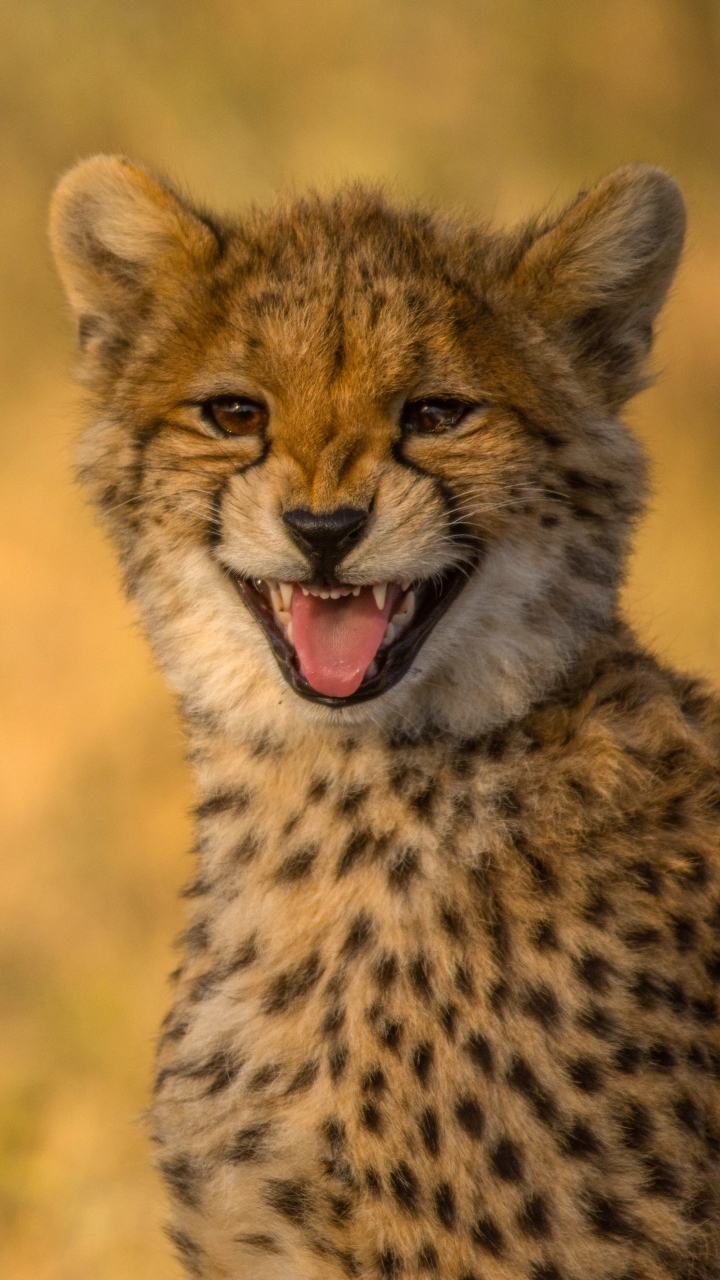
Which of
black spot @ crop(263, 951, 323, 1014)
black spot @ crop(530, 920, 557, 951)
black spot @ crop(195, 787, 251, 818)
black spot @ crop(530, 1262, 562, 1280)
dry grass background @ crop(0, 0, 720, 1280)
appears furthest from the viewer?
dry grass background @ crop(0, 0, 720, 1280)

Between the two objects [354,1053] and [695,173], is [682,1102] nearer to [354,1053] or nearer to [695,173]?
[354,1053]

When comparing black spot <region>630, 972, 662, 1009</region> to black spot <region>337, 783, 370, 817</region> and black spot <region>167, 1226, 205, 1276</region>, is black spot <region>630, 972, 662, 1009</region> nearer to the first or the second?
black spot <region>337, 783, 370, 817</region>

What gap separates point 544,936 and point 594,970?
0.07 meters

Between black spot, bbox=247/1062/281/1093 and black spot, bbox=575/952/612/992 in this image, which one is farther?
black spot, bbox=247/1062/281/1093

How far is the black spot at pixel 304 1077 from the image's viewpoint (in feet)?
6.35

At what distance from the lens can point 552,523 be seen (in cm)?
199

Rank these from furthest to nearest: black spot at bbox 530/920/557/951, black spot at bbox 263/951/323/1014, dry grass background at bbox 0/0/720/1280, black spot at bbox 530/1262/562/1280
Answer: dry grass background at bbox 0/0/720/1280
black spot at bbox 263/951/323/1014
black spot at bbox 530/920/557/951
black spot at bbox 530/1262/562/1280

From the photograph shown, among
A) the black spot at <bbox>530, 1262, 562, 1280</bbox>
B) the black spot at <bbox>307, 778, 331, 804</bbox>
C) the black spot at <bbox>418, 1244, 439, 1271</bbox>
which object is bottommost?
the black spot at <bbox>530, 1262, 562, 1280</bbox>

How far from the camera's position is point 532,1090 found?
182cm

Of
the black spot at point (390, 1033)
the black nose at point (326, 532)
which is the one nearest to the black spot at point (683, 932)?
the black spot at point (390, 1033)

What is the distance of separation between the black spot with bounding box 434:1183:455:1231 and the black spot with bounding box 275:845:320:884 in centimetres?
41

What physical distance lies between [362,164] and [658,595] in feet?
4.56

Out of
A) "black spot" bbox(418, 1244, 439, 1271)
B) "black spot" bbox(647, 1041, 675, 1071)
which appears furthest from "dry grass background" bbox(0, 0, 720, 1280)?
"black spot" bbox(647, 1041, 675, 1071)

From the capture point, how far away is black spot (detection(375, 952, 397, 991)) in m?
1.92
